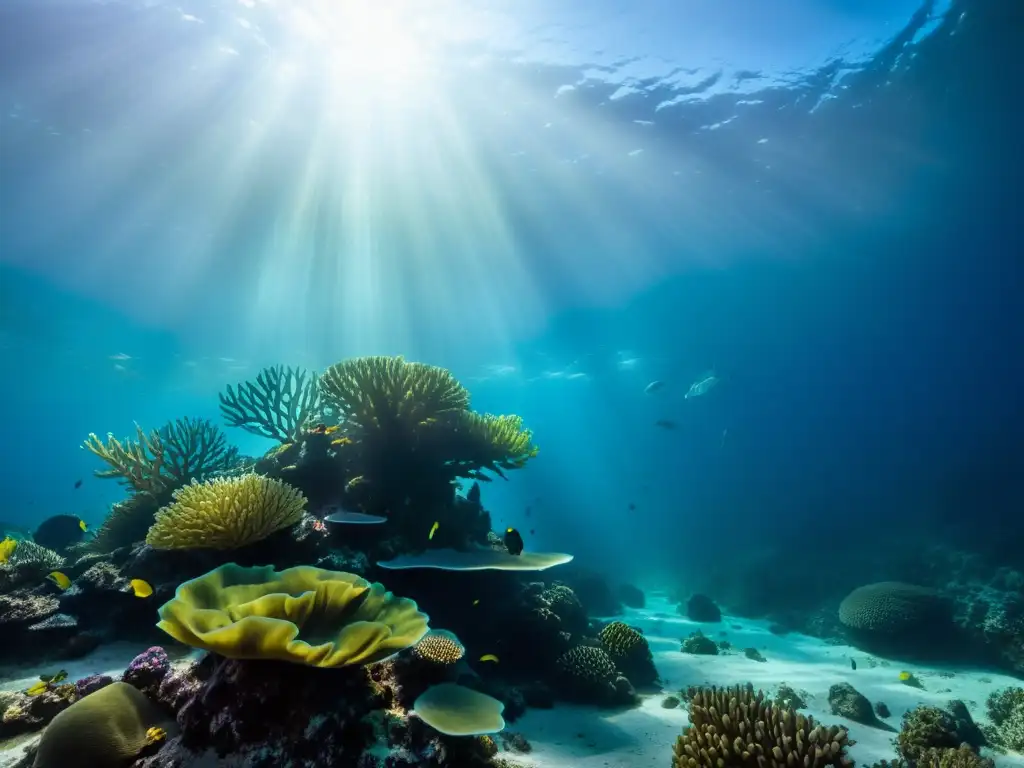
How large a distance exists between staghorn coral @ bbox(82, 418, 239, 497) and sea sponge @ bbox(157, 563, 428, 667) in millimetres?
5107

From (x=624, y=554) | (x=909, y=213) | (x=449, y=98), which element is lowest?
(x=624, y=554)

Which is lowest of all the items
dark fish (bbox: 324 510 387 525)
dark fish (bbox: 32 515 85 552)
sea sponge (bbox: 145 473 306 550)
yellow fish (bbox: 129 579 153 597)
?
yellow fish (bbox: 129 579 153 597)

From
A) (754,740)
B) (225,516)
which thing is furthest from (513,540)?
(225,516)

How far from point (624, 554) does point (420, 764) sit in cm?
4209

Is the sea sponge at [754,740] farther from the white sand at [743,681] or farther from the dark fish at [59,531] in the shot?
the dark fish at [59,531]

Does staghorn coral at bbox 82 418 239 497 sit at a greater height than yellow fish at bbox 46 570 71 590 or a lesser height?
greater

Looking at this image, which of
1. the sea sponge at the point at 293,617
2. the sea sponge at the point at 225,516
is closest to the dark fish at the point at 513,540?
the sea sponge at the point at 293,617

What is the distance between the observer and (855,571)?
21.4 meters

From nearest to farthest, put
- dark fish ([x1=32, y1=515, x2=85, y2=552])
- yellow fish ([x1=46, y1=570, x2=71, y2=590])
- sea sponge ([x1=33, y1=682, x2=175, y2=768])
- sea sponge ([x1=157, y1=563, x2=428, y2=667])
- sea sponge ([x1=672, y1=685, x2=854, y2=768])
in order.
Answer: sea sponge ([x1=157, y1=563, x2=428, y2=667])
sea sponge ([x1=33, y1=682, x2=175, y2=768])
sea sponge ([x1=672, y1=685, x2=854, y2=768])
yellow fish ([x1=46, y1=570, x2=71, y2=590])
dark fish ([x1=32, y1=515, x2=85, y2=552])

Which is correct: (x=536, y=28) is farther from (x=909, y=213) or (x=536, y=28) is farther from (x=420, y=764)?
(x=909, y=213)

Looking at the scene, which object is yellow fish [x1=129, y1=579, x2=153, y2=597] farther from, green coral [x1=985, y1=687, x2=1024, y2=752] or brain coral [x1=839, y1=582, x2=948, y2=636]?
brain coral [x1=839, y1=582, x2=948, y2=636]

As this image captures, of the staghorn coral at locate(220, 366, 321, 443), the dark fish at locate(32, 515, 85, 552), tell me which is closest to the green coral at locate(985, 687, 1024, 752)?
the staghorn coral at locate(220, 366, 321, 443)

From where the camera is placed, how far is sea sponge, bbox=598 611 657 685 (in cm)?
778

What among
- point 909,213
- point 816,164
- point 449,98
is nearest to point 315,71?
point 449,98
